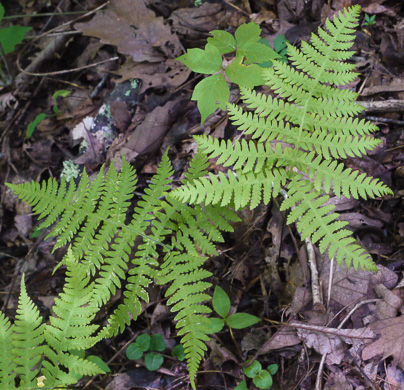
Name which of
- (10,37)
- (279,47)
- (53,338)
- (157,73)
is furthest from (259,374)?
(10,37)

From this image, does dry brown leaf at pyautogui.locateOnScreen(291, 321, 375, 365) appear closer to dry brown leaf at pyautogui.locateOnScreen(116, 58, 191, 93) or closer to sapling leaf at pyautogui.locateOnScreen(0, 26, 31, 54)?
dry brown leaf at pyautogui.locateOnScreen(116, 58, 191, 93)

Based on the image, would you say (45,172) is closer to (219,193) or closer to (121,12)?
(121,12)

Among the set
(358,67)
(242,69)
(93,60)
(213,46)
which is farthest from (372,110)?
(93,60)

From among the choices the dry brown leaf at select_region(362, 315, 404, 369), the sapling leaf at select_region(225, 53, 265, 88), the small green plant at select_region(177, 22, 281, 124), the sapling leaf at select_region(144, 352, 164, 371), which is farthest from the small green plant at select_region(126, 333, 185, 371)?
the sapling leaf at select_region(225, 53, 265, 88)

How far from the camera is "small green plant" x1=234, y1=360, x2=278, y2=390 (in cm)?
254

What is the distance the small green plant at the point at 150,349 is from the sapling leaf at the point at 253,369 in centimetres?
62

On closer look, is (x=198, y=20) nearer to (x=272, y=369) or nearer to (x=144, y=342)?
(x=144, y=342)

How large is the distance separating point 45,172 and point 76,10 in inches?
104

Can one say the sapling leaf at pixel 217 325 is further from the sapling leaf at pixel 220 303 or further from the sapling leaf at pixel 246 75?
the sapling leaf at pixel 246 75

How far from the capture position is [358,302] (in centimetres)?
262

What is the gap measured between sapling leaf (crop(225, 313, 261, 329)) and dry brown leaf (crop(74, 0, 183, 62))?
297 centimetres

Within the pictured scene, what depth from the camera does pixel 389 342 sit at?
2385mm

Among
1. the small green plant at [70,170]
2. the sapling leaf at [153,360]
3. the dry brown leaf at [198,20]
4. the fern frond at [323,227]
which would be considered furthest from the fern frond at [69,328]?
the dry brown leaf at [198,20]

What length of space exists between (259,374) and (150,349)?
0.98 m
